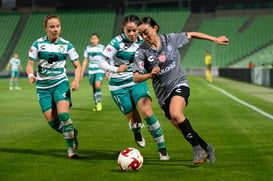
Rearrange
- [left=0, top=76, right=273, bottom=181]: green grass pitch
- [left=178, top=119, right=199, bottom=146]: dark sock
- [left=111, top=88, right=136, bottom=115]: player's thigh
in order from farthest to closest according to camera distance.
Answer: [left=111, top=88, right=136, bottom=115]: player's thigh, [left=178, top=119, right=199, bottom=146]: dark sock, [left=0, top=76, right=273, bottom=181]: green grass pitch

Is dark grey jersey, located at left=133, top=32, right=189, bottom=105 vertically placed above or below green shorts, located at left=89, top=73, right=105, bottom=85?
above

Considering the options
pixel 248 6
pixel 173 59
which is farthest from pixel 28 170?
pixel 248 6

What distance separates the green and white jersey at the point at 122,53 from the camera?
1021 centimetres

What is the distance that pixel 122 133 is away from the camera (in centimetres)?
1298

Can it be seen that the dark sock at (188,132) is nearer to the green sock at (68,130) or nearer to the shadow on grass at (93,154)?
the shadow on grass at (93,154)

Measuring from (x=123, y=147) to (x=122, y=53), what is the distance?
172 cm

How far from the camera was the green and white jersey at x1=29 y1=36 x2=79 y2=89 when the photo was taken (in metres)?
9.59

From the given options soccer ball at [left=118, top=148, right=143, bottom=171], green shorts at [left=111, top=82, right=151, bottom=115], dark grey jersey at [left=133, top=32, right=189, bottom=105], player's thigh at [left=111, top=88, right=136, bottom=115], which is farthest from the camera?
player's thigh at [left=111, top=88, right=136, bottom=115]

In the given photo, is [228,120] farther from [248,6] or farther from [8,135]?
[248,6]

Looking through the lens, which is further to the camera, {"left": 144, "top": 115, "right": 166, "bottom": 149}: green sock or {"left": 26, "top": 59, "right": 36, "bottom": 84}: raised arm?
{"left": 26, "top": 59, "right": 36, "bottom": 84}: raised arm

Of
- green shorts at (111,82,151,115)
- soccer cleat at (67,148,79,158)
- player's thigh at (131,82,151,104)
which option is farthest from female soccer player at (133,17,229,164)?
soccer cleat at (67,148,79,158)

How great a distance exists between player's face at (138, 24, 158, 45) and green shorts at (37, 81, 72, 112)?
189 centimetres

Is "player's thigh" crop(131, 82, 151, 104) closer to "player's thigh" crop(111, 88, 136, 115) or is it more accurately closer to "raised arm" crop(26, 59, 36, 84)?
"player's thigh" crop(111, 88, 136, 115)

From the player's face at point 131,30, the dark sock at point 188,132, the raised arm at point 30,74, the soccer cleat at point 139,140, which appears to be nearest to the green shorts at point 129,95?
the soccer cleat at point 139,140
